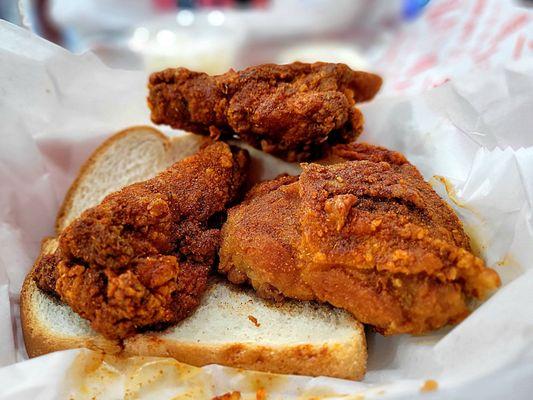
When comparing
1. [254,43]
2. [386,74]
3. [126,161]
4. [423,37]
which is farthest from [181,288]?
[254,43]

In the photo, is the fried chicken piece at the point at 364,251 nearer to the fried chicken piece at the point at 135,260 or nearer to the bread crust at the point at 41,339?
the fried chicken piece at the point at 135,260

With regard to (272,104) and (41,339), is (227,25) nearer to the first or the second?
(272,104)

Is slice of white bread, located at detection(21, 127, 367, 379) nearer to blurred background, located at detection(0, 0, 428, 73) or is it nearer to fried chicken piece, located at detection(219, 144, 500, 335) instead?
fried chicken piece, located at detection(219, 144, 500, 335)

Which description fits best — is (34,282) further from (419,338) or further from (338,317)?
(419,338)

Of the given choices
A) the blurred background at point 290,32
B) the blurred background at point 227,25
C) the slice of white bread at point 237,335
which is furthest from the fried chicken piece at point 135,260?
the blurred background at point 227,25

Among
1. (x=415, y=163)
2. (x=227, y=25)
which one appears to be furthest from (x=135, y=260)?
(x=227, y=25)

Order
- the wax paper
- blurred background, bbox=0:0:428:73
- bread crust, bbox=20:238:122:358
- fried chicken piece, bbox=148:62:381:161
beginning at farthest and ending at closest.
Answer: blurred background, bbox=0:0:428:73 → fried chicken piece, bbox=148:62:381:161 → bread crust, bbox=20:238:122:358 → the wax paper

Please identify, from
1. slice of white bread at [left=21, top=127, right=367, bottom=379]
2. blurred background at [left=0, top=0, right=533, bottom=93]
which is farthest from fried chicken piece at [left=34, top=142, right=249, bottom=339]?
blurred background at [left=0, top=0, right=533, bottom=93]
